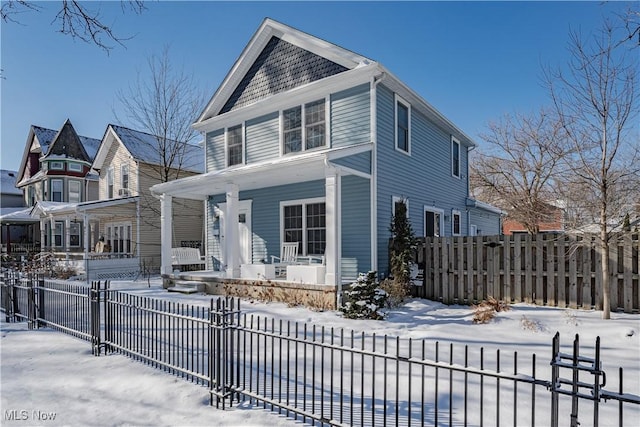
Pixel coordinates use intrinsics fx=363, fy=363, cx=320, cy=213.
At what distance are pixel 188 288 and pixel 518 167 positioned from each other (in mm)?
18723

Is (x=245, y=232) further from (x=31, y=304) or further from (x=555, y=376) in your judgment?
(x=555, y=376)

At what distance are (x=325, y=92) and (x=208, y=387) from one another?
366 inches

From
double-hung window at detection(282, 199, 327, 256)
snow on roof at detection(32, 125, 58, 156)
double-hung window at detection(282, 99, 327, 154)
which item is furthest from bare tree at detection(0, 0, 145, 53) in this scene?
snow on roof at detection(32, 125, 58, 156)

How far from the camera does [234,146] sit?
14.2m

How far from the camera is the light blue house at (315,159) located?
1021 cm

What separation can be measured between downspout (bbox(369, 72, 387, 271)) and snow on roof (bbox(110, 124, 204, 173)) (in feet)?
45.0

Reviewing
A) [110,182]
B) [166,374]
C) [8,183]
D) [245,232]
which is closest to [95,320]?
[166,374]

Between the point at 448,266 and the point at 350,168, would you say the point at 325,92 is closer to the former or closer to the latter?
the point at 350,168

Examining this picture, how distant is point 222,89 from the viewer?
14.1m

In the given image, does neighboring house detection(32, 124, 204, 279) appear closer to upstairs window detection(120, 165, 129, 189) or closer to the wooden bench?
upstairs window detection(120, 165, 129, 189)

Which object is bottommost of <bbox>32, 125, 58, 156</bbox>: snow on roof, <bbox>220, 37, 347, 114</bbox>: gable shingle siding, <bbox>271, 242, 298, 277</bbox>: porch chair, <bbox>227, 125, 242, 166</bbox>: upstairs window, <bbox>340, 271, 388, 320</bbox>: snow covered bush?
<bbox>340, 271, 388, 320</bbox>: snow covered bush

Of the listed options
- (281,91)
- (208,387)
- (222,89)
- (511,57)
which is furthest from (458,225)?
(208,387)

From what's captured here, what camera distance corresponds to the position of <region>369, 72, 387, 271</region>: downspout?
10.2 m

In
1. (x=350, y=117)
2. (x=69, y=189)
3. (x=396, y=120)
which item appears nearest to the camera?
(x=350, y=117)
